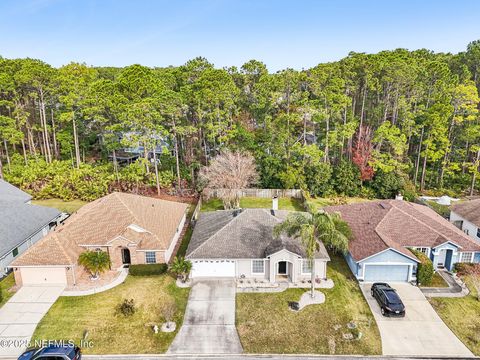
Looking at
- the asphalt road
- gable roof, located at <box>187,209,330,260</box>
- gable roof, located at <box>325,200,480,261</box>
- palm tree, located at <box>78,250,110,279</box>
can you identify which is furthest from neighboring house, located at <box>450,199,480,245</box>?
palm tree, located at <box>78,250,110,279</box>

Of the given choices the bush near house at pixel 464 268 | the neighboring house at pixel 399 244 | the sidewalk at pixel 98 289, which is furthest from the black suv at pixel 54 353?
the bush near house at pixel 464 268

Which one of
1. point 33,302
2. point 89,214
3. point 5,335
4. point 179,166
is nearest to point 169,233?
point 89,214

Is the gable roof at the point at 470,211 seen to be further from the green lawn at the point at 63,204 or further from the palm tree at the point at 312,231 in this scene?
the green lawn at the point at 63,204

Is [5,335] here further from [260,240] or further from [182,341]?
[260,240]

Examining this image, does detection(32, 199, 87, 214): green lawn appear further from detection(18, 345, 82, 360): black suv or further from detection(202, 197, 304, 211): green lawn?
detection(18, 345, 82, 360): black suv

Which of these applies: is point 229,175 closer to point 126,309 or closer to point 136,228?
point 136,228
